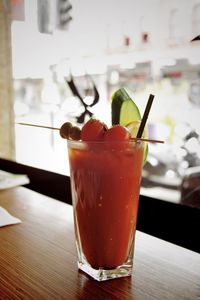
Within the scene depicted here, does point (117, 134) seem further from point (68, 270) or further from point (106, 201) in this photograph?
point (68, 270)

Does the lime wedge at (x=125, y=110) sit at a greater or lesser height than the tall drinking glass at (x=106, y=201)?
greater

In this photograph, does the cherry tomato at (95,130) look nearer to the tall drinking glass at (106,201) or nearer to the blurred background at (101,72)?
the tall drinking glass at (106,201)

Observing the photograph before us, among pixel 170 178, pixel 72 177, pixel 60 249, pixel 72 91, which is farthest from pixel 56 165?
pixel 72 177

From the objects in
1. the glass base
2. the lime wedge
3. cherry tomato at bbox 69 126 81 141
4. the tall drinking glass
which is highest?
the lime wedge

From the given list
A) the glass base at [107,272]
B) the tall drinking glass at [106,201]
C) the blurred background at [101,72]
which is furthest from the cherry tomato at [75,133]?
the blurred background at [101,72]

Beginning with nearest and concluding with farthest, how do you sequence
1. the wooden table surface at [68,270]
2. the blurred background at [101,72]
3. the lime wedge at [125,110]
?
the wooden table surface at [68,270] < the lime wedge at [125,110] < the blurred background at [101,72]

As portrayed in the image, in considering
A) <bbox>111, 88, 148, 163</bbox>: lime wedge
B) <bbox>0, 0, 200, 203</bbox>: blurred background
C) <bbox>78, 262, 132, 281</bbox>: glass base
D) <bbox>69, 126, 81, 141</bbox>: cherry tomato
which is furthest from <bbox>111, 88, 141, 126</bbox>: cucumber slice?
<bbox>0, 0, 200, 203</bbox>: blurred background

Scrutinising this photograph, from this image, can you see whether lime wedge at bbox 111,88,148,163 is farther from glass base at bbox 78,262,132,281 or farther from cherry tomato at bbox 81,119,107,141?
glass base at bbox 78,262,132,281

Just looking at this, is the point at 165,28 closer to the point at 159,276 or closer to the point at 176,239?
the point at 176,239
